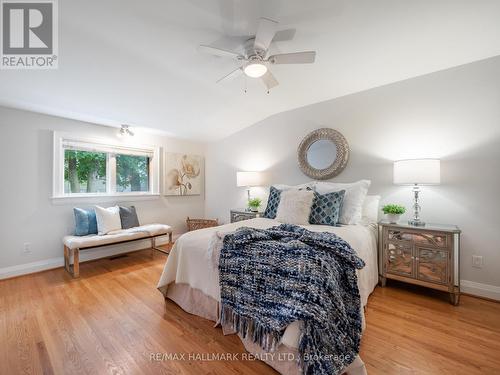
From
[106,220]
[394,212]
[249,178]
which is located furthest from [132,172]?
[394,212]

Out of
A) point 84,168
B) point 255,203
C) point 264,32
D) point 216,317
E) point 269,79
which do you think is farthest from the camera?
point 255,203

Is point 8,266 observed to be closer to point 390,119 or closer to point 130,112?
point 130,112

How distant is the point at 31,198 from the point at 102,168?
3.22 feet

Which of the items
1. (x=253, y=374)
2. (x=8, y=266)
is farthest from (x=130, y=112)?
(x=253, y=374)

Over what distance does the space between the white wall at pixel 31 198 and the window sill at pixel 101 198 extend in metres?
0.02

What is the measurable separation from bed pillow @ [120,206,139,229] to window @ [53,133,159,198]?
1.28 feet

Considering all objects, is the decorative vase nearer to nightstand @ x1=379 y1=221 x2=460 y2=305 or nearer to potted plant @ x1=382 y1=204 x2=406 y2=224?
potted plant @ x1=382 y1=204 x2=406 y2=224

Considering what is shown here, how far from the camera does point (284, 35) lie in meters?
2.02

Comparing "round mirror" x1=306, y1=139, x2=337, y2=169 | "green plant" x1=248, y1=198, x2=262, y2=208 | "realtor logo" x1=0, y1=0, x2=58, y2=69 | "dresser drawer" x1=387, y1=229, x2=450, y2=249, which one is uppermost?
"realtor logo" x1=0, y1=0, x2=58, y2=69

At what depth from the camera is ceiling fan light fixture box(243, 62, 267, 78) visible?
6.54 ft

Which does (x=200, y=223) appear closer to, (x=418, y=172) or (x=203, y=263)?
(x=203, y=263)

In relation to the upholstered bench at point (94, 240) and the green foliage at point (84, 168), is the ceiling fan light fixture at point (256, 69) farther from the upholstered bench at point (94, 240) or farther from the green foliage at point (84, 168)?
the green foliage at point (84, 168)

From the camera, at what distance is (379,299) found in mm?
2271

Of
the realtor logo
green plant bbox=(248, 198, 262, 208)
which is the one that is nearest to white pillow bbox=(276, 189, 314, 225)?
green plant bbox=(248, 198, 262, 208)
